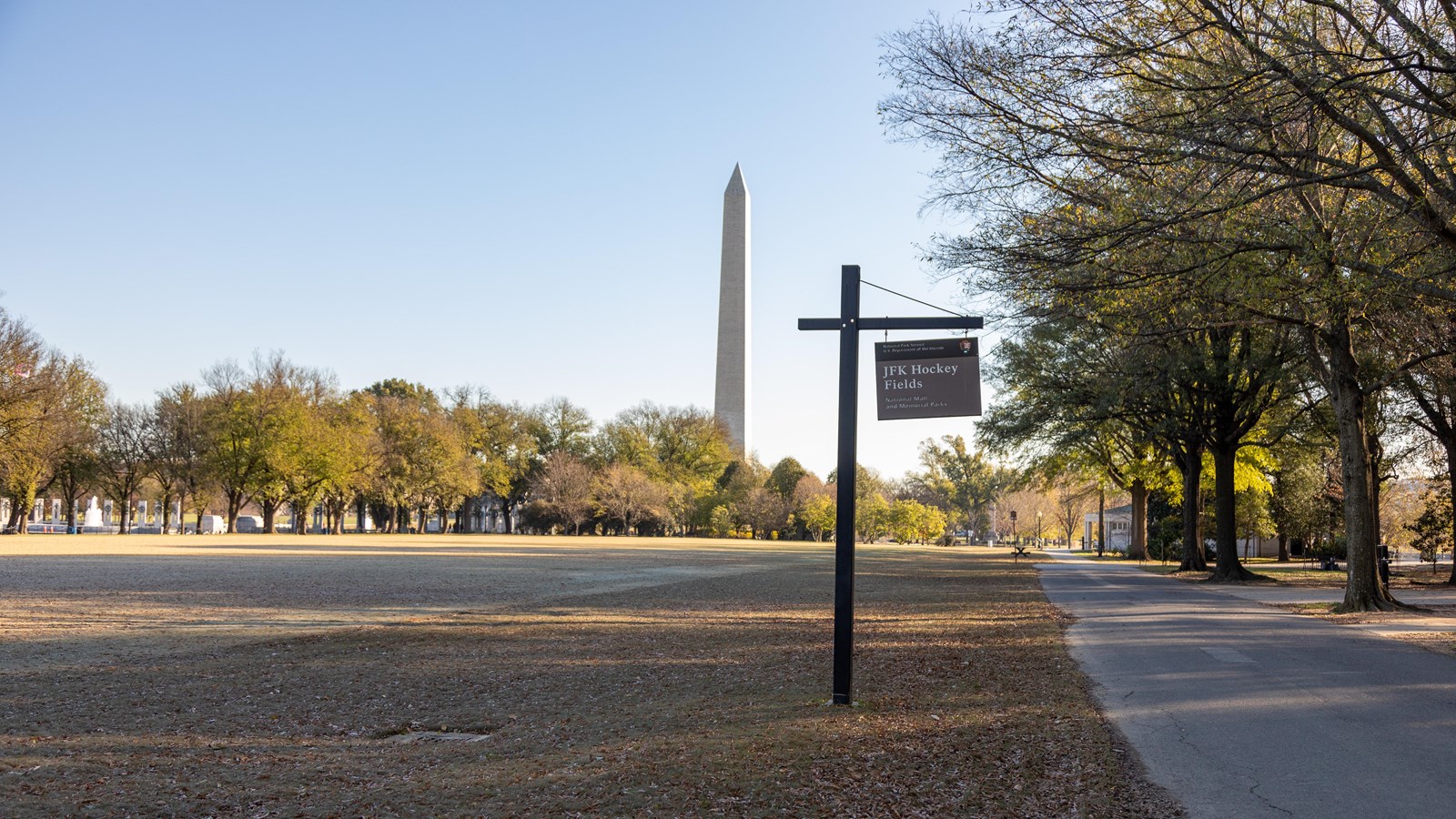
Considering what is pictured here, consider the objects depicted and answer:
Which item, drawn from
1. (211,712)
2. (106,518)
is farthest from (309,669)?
(106,518)

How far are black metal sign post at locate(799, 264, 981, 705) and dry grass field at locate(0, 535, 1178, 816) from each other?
0.52m

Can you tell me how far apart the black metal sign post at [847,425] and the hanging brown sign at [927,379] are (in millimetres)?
212

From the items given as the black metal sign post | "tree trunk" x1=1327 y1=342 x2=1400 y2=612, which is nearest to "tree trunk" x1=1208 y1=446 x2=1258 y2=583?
"tree trunk" x1=1327 y1=342 x2=1400 y2=612

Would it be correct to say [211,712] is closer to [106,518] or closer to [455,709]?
[455,709]

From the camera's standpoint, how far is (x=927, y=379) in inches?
365

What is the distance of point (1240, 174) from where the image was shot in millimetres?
12836

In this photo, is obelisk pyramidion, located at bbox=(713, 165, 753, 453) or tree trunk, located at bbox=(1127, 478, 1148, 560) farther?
obelisk pyramidion, located at bbox=(713, 165, 753, 453)

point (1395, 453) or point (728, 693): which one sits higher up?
point (1395, 453)

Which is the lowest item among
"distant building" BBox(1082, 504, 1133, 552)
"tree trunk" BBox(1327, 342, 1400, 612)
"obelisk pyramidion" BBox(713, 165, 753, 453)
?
"distant building" BBox(1082, 504, 1133, 552)

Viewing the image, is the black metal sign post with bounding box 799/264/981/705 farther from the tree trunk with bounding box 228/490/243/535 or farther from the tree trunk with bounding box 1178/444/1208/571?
the tree trunk with bounding box 228/490/243/535

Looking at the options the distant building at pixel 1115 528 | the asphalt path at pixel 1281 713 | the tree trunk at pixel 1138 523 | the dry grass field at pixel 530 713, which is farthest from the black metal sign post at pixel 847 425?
the distant building at pixel 1115 528

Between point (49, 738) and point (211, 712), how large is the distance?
1.29m

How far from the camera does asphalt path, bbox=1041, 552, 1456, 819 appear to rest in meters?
5.95

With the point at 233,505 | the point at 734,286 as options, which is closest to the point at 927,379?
the point at 734,286
